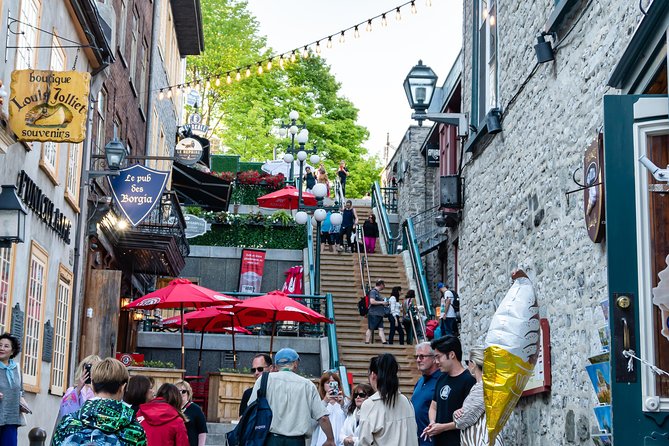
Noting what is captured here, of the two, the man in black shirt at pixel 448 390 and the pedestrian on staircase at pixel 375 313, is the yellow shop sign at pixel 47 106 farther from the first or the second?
the pedestrian on staircase at pixel 375 313

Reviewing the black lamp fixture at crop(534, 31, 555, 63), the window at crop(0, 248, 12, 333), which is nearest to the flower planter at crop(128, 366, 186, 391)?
the window at crop(0, 248, 12, 333)

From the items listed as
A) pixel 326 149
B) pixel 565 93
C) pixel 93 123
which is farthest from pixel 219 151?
pixel 565 93

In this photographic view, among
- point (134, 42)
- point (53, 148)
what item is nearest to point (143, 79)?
point (134, 42)

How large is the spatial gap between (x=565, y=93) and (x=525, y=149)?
5.44ft

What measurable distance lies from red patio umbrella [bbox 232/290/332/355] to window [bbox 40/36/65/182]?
4.97 metres

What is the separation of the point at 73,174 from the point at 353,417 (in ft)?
29.4

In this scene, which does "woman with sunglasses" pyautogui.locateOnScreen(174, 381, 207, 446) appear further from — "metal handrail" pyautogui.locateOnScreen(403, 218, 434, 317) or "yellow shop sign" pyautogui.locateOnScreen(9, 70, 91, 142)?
"metal handrail" pyautogui.locateOnScreen(403, 218, 434, 317)

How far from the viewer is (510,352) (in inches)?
416

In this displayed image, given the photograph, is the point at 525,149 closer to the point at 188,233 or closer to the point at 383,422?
the point at 383,422

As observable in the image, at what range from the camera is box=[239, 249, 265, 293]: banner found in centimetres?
3300

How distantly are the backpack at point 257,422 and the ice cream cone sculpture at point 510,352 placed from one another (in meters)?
1.88

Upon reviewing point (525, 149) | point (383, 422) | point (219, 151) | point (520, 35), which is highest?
point (219, 151)

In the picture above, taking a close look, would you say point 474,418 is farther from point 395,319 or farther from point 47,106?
point 395,319

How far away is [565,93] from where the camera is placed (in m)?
10.4
